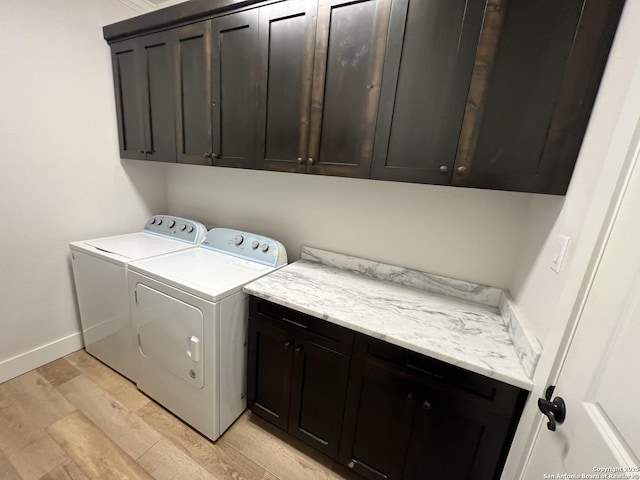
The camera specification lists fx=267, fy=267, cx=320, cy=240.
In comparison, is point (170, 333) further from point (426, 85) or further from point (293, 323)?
Answer: point (426, 85)

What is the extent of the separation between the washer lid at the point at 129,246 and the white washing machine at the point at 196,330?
15cm

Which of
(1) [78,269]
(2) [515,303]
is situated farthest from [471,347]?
(1) [78,269]

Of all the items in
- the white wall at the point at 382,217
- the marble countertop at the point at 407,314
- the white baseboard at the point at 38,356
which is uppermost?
the white wall at the point at 382,217

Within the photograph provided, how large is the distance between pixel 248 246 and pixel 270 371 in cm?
82

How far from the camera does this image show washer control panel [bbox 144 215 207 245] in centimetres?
212

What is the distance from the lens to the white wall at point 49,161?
63.2 inches

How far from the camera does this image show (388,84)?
1141 millimetres

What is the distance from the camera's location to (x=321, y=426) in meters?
1.38

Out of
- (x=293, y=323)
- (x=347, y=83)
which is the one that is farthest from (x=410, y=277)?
(x=347, y=83)

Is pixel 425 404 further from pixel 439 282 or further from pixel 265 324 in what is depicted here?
pixel 265 324

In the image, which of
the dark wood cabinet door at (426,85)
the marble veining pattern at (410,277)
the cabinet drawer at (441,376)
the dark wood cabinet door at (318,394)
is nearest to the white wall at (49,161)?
the marble veining pattern at (410,277)

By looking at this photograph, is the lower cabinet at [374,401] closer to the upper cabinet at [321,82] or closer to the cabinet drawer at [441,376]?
the cabinet drawer at [441,376]

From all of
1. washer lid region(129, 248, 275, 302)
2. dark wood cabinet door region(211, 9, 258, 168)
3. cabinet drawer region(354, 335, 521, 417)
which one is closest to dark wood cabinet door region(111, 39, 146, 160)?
dark wood cabinet door region(211, 9, 258, 168)

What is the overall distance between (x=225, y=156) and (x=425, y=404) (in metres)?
1.64
